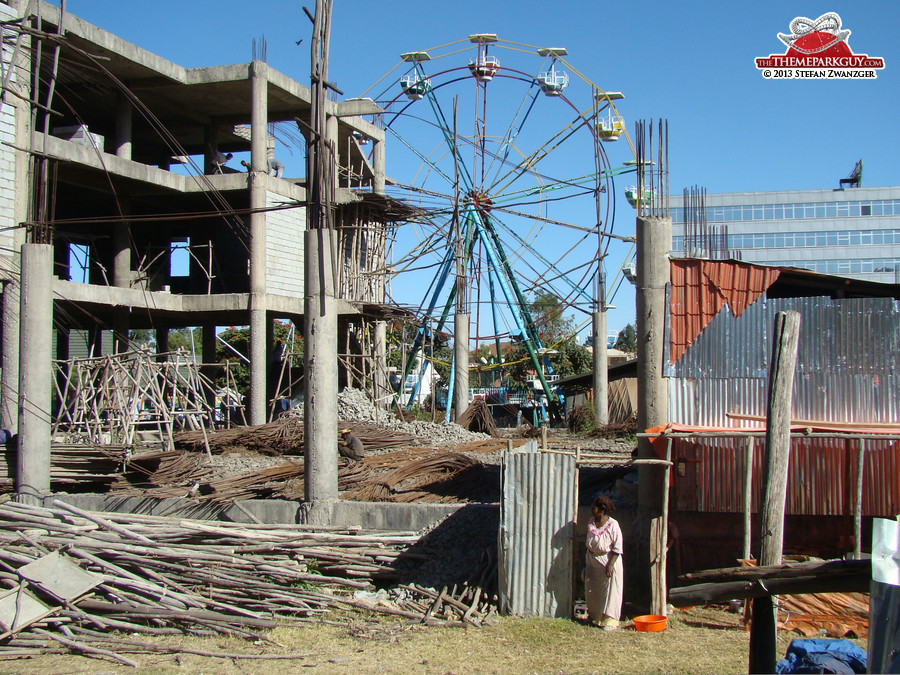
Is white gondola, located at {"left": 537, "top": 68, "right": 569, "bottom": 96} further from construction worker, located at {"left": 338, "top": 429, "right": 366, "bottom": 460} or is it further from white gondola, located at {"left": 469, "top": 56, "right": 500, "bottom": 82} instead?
construction worker, located at {"left": 338, "top": 429, "right": 366, "bottom": 460}

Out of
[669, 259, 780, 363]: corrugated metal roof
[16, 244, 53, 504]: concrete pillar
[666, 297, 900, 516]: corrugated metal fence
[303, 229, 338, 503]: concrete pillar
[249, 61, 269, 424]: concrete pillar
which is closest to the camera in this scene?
[666, 297, 900, 516]: corrugated metal fence

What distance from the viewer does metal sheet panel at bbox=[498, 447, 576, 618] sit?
347 inches

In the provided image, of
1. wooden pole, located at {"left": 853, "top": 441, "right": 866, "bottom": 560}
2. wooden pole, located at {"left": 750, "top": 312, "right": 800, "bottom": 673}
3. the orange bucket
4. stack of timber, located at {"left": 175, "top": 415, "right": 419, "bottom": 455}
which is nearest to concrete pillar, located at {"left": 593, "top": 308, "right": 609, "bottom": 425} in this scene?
stack of timber, located at {"left": 175, "top": 415, "right": 419, "bottom": 455}

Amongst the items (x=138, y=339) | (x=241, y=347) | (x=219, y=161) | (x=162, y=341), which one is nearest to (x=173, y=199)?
(x=219, y=161)

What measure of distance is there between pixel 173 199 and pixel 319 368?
53.4 ft

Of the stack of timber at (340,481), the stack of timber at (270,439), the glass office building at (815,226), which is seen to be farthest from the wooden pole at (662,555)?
Result: the glass office building at (815,226)

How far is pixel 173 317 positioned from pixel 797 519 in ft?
68.1

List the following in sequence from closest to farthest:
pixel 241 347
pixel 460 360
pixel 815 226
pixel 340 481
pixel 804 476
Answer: pixel 804 476 → pixel 340 481 → pixel 460 360 → pixel 241 347 → pixel 815 226

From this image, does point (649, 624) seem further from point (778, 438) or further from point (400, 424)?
point (400, 424)

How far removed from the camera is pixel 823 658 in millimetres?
5449

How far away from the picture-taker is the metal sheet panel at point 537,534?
28.9 feet

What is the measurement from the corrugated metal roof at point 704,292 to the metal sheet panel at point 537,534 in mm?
2323

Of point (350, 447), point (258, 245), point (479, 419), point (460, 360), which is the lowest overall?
point (479, 419)

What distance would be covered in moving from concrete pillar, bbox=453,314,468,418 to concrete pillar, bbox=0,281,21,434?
1177 cm
